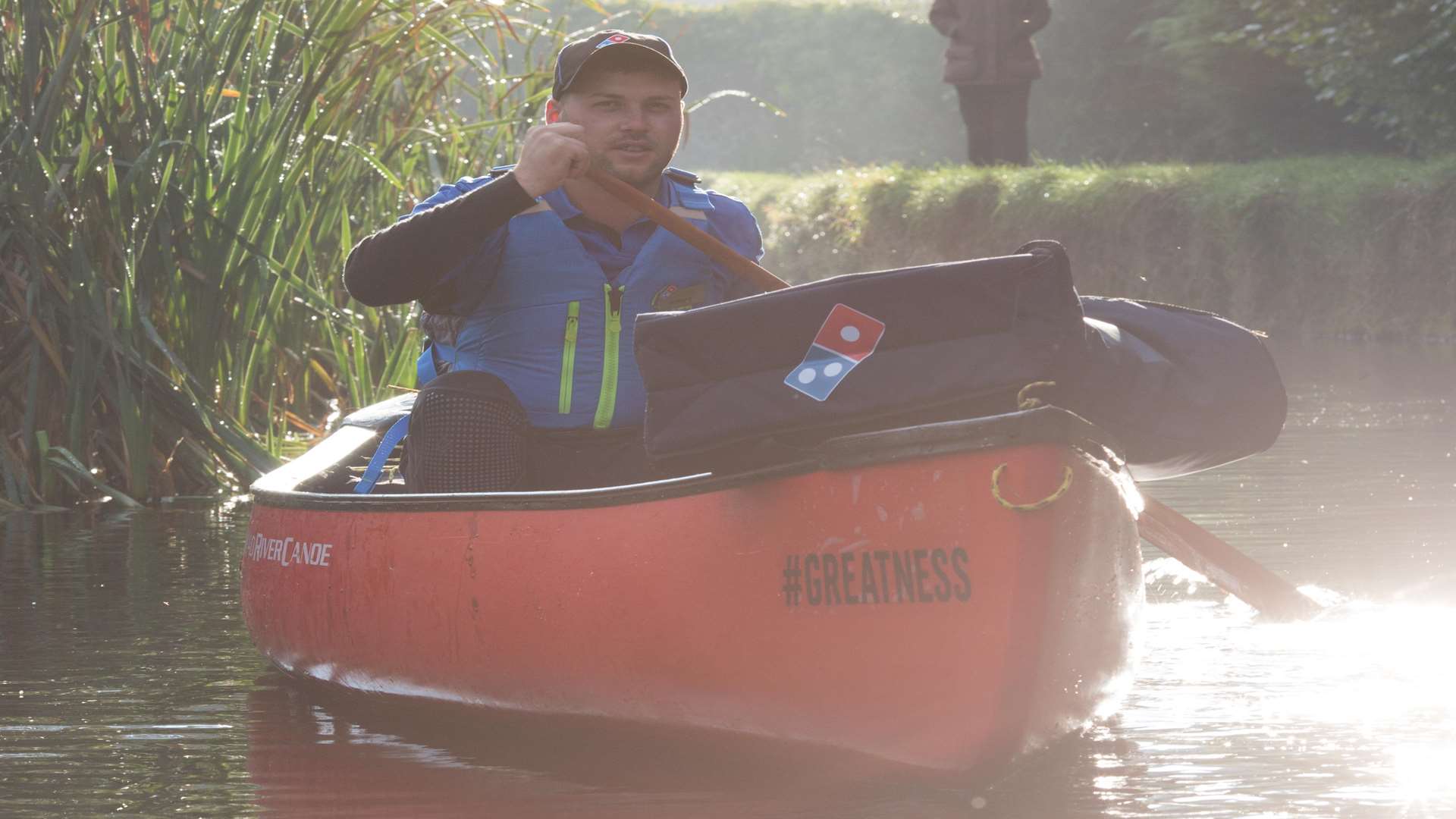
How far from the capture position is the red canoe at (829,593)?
3.13 m

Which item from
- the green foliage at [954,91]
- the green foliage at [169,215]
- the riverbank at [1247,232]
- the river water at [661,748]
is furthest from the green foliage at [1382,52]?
the river water at [661,748]

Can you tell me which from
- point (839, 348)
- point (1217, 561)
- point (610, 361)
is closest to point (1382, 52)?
point (1217, 561)

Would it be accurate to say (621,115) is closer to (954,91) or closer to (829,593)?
(829,593)

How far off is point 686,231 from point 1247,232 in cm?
1122

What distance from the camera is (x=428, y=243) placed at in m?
3.95

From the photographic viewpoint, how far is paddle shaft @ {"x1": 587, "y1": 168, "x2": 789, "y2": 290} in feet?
13.2

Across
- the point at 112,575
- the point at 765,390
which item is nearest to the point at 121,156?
the point at 112,575

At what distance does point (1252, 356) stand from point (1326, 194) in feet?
37.0

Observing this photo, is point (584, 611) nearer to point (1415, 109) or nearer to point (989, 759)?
point (989, 759)

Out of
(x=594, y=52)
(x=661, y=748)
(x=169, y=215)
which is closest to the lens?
(x=661, y=748)

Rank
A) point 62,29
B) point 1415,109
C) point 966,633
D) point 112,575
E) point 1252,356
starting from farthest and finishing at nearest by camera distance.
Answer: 1. point 1415,109
2. point 62,29
3. point 112,575
4. point 1252,356
5. point 966,633

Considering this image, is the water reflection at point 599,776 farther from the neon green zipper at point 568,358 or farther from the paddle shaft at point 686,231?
the paddle shaft at point 686,231

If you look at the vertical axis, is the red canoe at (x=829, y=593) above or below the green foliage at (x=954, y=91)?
below

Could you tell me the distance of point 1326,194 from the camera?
14.3 metres
